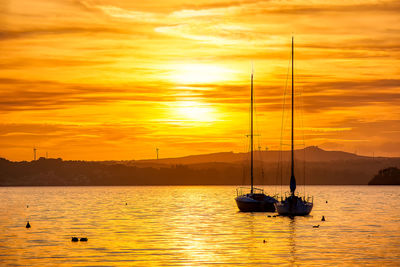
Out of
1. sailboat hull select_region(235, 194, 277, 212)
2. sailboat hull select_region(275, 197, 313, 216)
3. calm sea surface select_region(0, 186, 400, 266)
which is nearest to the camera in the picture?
calm sea surface select_region(0, 186, 400, 266)

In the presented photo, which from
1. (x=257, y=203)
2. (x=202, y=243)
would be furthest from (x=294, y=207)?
(x=202, y=243)

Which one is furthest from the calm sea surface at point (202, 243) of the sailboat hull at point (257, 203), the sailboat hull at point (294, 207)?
the sailboat hull at point (257, 203)

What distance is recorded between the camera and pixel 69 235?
8306cm

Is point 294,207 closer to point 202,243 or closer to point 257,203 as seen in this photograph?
point 257,203

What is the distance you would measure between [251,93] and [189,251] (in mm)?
67351

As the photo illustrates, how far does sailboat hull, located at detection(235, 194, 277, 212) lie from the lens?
11812 centimetres

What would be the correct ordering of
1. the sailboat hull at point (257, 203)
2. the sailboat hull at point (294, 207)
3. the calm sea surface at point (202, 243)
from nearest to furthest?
the calm sea surface at point (202, 243), the sailboat hull at point (294, 207), the sailboat hull at point (257, 203)

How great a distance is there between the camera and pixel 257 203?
118438 millimetres

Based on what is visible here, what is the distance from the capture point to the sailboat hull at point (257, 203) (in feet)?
388

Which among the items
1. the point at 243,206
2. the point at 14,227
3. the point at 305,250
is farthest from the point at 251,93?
the point at 305,250

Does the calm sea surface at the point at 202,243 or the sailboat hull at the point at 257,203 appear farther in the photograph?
the sailboat hull at the point at 257,203

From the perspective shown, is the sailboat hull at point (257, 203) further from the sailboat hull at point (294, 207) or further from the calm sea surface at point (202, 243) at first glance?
the sailboat hull at point (294, 207)

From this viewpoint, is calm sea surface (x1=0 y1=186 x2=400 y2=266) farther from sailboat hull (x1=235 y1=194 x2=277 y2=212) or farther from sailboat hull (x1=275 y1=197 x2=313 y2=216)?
sailboat hull (x1=235 y1=194 x2=277 y2=212)

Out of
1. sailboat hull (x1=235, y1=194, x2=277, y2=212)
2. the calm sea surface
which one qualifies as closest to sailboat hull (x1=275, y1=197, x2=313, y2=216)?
the calm sea surface
